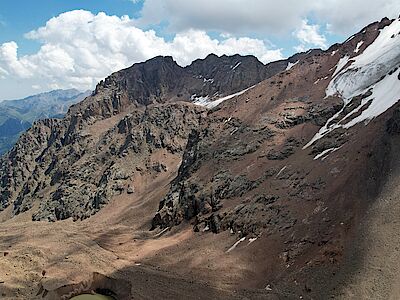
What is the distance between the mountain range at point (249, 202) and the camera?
147 feet

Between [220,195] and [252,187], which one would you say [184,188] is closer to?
[220,195]

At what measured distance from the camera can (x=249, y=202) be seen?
215ft

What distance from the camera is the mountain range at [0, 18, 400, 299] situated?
44656 mm

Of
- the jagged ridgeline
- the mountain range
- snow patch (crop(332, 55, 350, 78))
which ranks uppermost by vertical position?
the jagged ridgeline

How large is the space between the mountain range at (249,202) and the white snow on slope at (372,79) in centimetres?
40

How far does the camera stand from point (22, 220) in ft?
426

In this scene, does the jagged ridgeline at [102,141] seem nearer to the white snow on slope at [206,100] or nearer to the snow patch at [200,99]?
the snow patch at [200,99]

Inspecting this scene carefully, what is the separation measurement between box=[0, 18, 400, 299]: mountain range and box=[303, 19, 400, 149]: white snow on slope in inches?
15.6

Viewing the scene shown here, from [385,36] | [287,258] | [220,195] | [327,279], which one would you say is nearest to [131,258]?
[220,195]

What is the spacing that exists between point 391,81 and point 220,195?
3471cm

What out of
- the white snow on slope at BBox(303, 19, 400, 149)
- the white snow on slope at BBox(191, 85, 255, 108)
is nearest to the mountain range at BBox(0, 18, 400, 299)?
the white snow on slope at BBox(303, 19, 400, 149)

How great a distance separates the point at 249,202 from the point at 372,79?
36266 millimetres

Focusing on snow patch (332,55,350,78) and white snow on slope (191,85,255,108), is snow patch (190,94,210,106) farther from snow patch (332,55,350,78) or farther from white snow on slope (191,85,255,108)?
snow patch (332,55,350,78)

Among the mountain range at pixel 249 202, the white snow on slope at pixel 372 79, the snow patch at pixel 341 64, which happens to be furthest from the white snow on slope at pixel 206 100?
the white snow on slope at pixel 372 79
